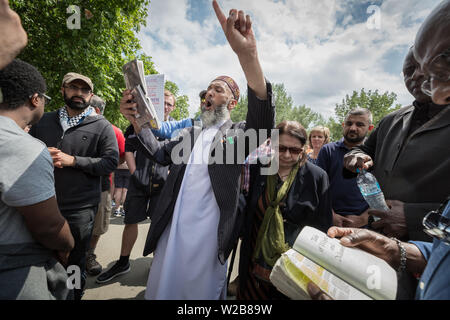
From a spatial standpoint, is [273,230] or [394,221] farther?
[273,230]

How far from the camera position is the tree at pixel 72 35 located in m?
5.42

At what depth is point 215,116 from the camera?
1978 mm

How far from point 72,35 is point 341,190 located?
7.27 meters

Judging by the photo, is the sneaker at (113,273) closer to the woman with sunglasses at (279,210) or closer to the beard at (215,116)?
the woman with sunglasses at (279,210)

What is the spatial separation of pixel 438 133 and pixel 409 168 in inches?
10.2

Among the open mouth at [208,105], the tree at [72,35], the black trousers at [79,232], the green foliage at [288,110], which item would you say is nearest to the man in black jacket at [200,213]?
the open mouth at [208,105]

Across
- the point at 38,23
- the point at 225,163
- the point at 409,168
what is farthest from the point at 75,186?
the point at 38,23

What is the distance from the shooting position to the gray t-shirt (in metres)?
0.99

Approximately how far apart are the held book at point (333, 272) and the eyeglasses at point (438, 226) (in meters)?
0.21

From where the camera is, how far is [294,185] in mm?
2002

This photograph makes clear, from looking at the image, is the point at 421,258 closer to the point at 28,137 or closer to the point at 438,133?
the point at 438,133

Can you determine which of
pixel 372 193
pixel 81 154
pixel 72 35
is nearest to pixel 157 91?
pixel 81 154

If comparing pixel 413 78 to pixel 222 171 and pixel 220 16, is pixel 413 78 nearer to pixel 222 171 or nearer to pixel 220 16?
pixel 220 16

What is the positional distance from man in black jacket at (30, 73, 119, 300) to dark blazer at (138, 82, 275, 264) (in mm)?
818
